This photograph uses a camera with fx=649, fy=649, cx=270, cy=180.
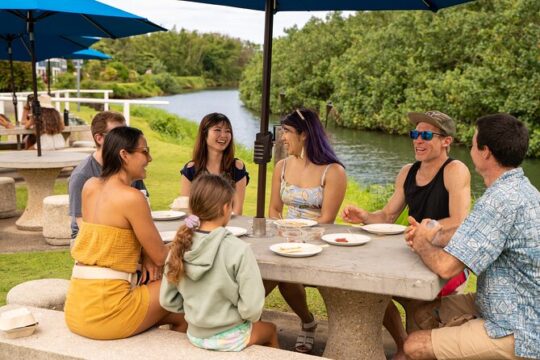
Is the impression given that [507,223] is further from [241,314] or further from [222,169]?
[222,169]

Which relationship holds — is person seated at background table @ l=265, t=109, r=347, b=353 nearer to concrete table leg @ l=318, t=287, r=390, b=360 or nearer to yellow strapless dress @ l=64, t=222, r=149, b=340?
concrete table leg @ l=318, t=287, r=390, b=360

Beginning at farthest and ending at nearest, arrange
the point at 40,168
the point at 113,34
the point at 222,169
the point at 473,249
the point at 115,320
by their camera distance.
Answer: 1. the point at 113,34
2. the point at 40,168
3. the point at 222,169
4. the point at 115,320
5. the point at 473,249

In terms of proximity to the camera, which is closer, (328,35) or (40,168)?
(40,168)

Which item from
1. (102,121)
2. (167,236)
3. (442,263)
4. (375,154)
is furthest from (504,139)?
(375,154)

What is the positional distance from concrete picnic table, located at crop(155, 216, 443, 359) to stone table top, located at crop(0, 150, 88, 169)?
3304 mm

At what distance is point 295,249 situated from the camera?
3014 mm

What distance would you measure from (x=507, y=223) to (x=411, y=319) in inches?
42.6

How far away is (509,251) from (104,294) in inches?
69.5

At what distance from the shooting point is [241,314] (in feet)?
8.84

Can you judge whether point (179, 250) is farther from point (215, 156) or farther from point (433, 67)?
point (433, 67)

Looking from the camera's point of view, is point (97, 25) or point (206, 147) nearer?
point (206, 147)

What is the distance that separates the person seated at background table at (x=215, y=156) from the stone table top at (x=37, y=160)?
2.59 metres

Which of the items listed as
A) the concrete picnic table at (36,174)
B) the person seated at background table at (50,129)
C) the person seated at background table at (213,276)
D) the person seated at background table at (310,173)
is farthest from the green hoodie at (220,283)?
the person seated at background table at (50,129)

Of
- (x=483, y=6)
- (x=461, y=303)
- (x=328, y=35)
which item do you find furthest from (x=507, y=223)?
(x=328, y=35)
